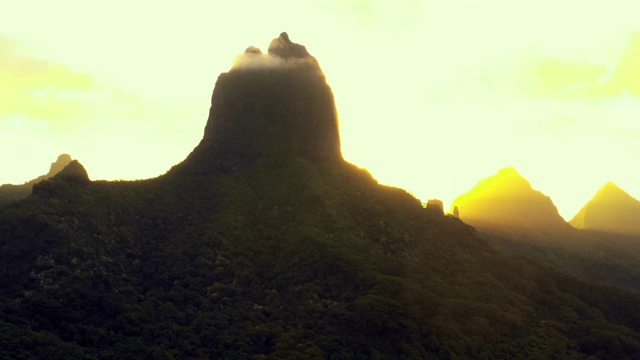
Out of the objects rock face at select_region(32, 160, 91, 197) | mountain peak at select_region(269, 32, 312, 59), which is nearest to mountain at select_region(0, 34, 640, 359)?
rock face at select_region(32, 160, 91, 197)

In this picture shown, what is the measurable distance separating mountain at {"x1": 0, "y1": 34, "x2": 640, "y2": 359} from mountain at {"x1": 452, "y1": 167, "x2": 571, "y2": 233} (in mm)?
76720

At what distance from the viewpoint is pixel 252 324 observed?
213 feet

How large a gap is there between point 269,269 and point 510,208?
119 meters

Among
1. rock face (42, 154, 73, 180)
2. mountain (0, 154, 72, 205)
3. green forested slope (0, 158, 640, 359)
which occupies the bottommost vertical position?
green forested slope (0, 158, 640, 359)

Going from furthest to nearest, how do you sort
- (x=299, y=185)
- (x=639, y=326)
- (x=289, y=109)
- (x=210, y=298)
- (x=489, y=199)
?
1. (x=489, y=199)
2. (x=289, y=109)
3. (x=299, y=185)
4. (x=639, y=326)
5. (x=210, y=298)

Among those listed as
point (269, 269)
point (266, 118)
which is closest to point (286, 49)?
point (266, 118)

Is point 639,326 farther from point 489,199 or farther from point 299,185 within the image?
point 489,199

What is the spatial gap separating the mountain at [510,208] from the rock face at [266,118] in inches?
2914

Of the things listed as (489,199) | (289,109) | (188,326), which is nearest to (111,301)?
(188,326)

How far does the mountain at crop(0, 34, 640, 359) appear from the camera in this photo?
61.7 meters

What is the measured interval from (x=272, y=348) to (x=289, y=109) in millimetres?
48698

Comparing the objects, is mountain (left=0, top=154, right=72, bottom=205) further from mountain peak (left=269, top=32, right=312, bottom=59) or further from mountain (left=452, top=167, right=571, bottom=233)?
mountain (left=452, top=167, right=571, bottom=233)

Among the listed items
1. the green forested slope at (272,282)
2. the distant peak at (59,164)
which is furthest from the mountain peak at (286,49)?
the distant peak at (59,164)

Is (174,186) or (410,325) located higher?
(174,186)
